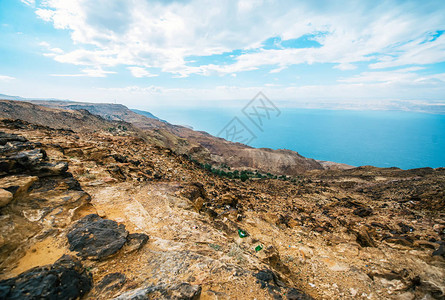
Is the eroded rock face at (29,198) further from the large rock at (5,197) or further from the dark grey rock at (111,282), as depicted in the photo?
the dark grey rock at (111,282)

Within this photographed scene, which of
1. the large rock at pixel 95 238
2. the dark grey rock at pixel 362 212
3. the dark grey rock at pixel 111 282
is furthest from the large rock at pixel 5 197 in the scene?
the dark grey rock at pixel 362 212

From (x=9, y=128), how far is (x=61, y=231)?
39.2 ft

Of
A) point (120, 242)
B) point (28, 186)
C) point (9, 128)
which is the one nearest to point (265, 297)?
point (120, 242)

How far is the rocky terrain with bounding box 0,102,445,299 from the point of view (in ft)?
9.21

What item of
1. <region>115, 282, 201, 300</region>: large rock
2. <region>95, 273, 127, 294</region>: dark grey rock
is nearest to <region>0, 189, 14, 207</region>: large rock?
<region>95, 273, 127, 294</region>: dark grey rock

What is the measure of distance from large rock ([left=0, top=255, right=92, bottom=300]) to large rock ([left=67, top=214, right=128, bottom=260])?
0.43 metres

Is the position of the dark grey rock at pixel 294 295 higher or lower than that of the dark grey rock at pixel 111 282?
lower

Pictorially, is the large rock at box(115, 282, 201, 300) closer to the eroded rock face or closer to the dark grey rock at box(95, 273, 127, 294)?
the dark grey rock at box(95, 273, 127, 294)

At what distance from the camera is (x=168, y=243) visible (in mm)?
4004

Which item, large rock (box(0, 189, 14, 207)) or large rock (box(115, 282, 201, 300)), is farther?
large rock (box(0, 189, 14, 207))

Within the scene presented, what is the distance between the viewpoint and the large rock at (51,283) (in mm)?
2102

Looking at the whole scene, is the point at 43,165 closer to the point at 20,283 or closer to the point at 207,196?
the point at 20,283

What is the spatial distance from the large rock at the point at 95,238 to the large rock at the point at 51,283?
435 mm

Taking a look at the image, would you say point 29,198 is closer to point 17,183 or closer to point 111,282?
point 17,183
